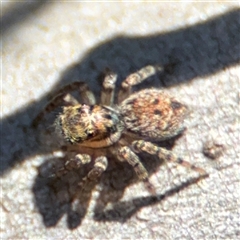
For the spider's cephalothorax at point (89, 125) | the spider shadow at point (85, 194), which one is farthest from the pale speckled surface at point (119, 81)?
the spider's cephalothorax at point (89, 125)

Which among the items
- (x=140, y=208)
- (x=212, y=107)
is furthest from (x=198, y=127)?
(x=140, y=208)

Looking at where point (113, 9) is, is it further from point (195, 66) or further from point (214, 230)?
point (214, 230)

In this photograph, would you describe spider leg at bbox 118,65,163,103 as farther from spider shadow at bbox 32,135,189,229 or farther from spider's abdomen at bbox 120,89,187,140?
spider shadow at bbox 32,135,189,229

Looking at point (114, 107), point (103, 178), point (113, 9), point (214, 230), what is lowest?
point (214, 230)

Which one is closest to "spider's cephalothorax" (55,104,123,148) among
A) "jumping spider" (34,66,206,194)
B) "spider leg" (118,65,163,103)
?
"jumping spider" (34,66,206,194)

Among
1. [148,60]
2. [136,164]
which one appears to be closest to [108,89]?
[148,60]

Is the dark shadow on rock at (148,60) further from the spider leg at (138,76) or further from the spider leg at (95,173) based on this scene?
the spider leg at (95,173)

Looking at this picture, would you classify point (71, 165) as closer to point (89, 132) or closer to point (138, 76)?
point (89, 132)
